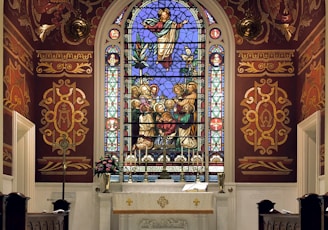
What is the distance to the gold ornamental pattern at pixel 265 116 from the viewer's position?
15.6 meters

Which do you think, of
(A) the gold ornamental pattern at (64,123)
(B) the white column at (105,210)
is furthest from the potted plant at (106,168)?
(A) the gold ornamental pattern at (64,123)

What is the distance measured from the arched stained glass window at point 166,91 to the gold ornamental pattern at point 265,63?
43 cm

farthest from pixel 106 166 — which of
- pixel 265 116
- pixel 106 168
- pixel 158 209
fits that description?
pixel 265 116

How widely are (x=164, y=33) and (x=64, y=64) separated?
195cm

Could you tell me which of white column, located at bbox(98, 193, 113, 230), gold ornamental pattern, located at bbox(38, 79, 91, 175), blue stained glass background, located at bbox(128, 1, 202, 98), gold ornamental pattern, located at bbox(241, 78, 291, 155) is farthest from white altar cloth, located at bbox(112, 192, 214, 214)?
blue stained glass background, located at bbox(128, 1, 202, 98)

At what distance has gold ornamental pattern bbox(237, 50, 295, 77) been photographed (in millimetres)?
15672

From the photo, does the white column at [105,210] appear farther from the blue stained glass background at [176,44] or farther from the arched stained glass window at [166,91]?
the blue stained glass background at [176,44]

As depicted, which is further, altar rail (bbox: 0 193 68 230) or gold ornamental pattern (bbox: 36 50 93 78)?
gold ornamental pattern (bbox: 36 50 93 78)

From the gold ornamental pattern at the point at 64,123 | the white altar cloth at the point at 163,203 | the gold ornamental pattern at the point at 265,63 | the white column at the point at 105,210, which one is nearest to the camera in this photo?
the white altar cloth at the point at 163,203

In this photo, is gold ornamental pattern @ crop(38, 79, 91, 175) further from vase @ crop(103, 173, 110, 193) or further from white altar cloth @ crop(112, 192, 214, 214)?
white altar cloth @ crop(112, 192, 214, 214)

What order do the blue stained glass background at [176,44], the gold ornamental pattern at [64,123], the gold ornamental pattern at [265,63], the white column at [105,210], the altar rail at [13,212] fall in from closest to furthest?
1. the altar rail at [13,212]
2. the white column at [105,210]
3. the gold ornamental pattern at [64,123]
4. the gold ornamental pattern at [265,63]
5. the blue stained glass background at [176,44]

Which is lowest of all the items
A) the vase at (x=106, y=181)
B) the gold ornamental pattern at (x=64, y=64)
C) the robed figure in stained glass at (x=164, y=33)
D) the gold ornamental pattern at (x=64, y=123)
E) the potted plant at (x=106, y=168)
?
the vase at (x=106, y=181)

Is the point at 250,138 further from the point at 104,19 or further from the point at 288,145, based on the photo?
the point at 104,19

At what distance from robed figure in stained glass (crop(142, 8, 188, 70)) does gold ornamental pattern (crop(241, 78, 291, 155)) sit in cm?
167
